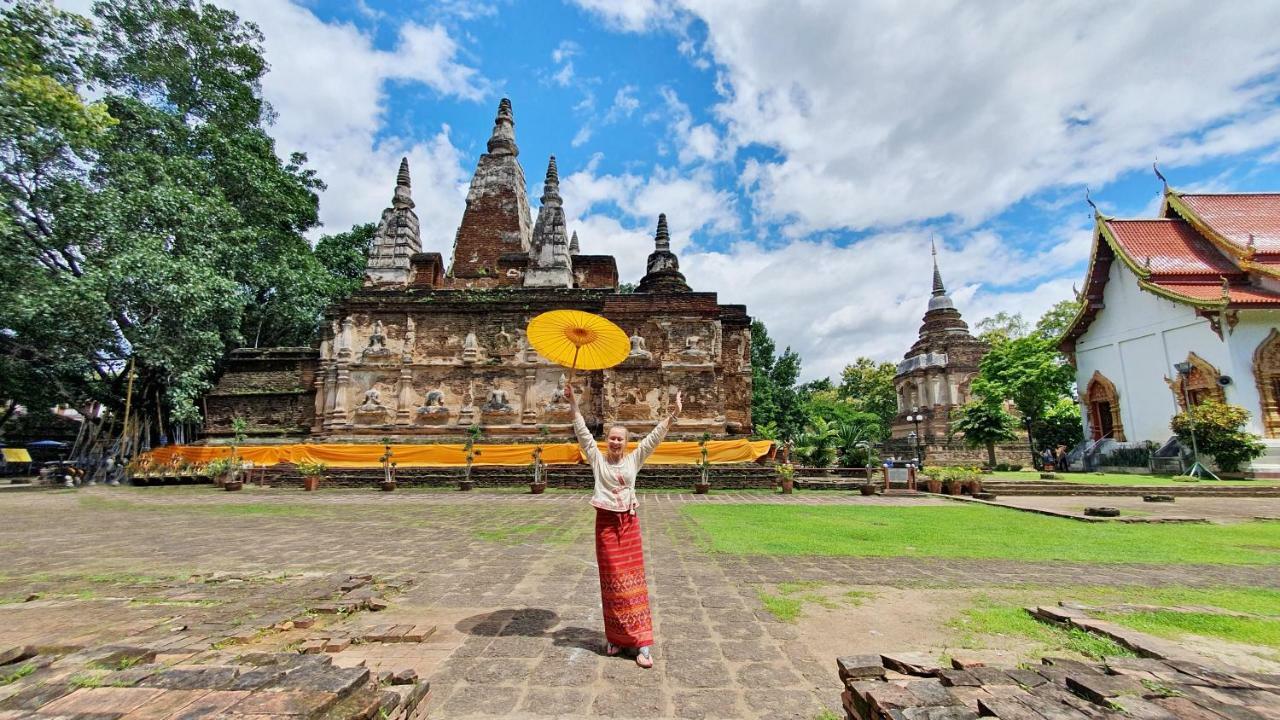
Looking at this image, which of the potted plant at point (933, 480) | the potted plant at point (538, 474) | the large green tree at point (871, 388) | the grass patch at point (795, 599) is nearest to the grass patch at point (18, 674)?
the grass patch at point (795, 599)

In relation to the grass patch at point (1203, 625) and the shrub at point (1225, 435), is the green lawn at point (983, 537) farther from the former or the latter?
the shrub at point (1225, 435)

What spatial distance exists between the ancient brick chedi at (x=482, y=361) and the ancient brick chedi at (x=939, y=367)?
64.7 ft

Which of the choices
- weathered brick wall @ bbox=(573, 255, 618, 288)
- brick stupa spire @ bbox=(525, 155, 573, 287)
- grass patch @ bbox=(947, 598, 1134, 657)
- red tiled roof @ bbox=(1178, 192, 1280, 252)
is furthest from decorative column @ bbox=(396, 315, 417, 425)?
red tiled roof @ bbox=(1178, 192, 1280, 252)

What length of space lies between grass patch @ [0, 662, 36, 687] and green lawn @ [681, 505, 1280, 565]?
17.9 feet

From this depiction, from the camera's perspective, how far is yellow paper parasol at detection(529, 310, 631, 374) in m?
4.71

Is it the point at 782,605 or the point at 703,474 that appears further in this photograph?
the point at 703,474

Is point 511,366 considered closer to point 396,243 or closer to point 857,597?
point 396,243

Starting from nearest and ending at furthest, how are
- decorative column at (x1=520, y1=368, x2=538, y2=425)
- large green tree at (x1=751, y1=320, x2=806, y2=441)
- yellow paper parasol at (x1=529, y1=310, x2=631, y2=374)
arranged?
yellow paper parasol at (x1=529, y1=310, x2=631, y2=374), decorative column at (x1=520, y1=368, x2=538, y2=425), large green tree at (x1=751, y1=320, x2=806, y2=441)

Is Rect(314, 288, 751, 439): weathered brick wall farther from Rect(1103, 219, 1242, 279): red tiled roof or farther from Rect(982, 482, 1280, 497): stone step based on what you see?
Rect(1103, 219, 1242, 279): red tiled roof

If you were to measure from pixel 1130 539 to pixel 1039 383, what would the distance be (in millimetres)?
23528

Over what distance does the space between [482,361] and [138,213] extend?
39.1ft

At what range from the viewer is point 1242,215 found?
23.1 m

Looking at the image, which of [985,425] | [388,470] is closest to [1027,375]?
[985,425]

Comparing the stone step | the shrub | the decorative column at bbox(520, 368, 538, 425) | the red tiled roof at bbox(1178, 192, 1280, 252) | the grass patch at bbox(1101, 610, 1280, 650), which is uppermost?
the red tiled roof at bbox(1178, 192, 1280, 252)
